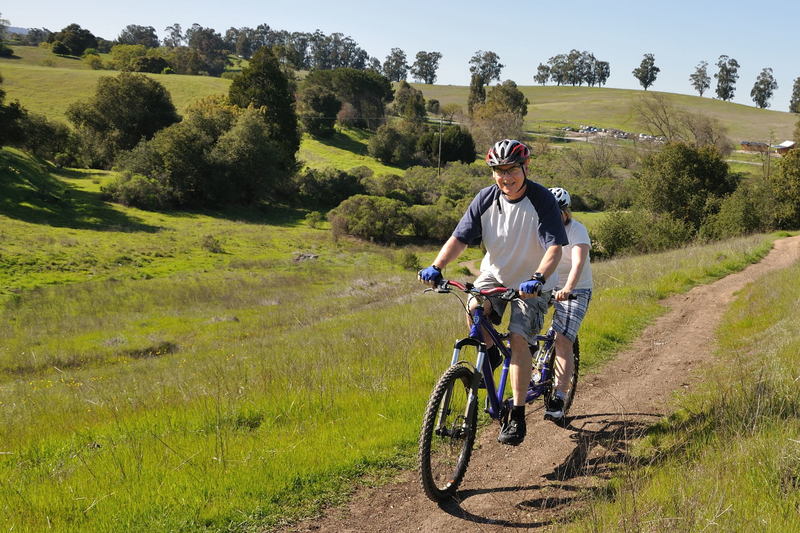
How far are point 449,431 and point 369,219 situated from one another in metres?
43.2

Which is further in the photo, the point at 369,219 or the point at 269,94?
the point at 269,94

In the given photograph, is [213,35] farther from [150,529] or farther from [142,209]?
[150,529]

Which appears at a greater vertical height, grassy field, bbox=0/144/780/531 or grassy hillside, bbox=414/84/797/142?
grassy hillside, bbox=414/84/797/142

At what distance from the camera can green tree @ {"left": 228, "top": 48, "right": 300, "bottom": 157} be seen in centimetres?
6328

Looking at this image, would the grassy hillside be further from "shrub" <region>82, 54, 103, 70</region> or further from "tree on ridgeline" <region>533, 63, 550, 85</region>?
"shrub" <region>82, 54, 103, 70</region>

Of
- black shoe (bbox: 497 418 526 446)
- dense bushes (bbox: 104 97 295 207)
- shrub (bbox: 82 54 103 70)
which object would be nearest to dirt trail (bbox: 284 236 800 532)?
black shoe (bbox: 497 418 526 446)

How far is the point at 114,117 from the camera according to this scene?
6038cm

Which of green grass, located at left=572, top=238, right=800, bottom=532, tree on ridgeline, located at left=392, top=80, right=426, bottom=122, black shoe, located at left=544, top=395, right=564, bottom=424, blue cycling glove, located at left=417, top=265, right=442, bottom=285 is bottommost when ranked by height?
black shoe, located at left=544, top=395, right=564, bottom=424

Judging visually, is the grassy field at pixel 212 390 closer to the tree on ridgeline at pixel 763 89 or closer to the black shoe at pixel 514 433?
the black shoe at pixel 514 433

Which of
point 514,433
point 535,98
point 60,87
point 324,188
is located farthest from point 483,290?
point 535,98

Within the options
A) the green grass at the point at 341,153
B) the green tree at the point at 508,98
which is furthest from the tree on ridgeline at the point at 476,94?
the green grass at the point at 341,153

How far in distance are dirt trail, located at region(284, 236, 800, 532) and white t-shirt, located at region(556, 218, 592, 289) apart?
146cm

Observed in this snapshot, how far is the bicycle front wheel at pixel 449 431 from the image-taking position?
4.11 metres

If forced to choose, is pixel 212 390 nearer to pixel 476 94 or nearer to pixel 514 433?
pixel 514 433
